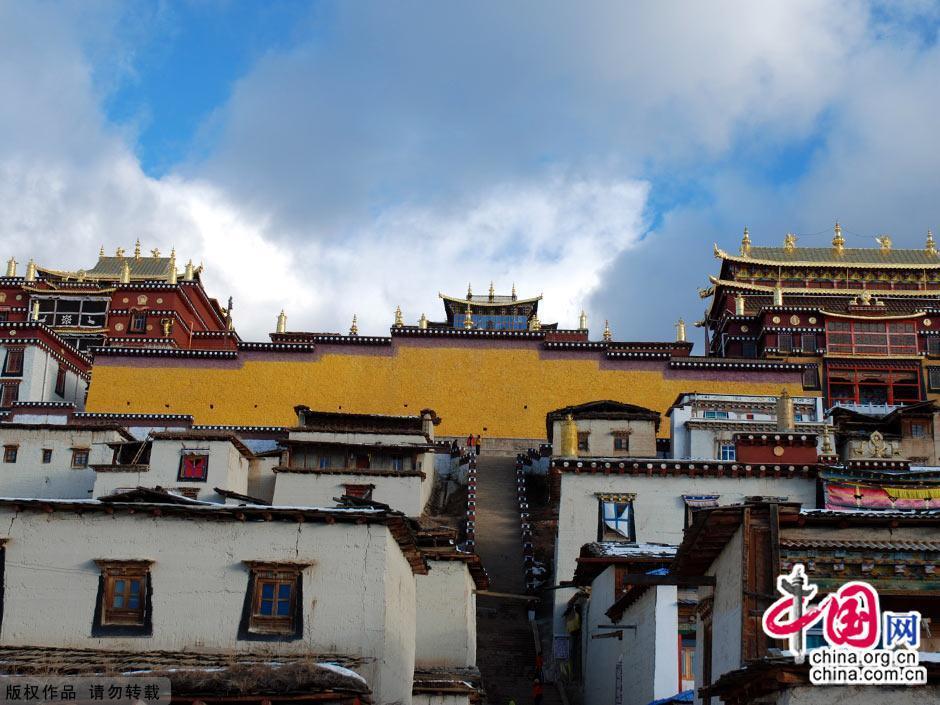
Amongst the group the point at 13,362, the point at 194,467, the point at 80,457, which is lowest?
the point at 194,467

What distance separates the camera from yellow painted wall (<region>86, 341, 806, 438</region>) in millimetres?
55125

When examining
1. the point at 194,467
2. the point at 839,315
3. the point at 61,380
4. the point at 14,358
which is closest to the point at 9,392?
the point at 14,358

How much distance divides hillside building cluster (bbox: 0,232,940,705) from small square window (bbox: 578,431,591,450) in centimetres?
21

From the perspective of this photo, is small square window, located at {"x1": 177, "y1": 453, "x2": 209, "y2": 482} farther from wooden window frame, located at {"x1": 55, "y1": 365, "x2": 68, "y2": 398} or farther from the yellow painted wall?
wooden window frame, located at {"x1": 55, "y1": 365, "x2": 68, "y2": 398}

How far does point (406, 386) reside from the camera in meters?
56.5

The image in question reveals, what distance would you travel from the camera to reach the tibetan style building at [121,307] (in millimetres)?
62531

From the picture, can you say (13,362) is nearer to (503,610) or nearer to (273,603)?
(503,610)

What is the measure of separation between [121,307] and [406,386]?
16.5 m

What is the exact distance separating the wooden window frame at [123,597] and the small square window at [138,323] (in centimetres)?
4357

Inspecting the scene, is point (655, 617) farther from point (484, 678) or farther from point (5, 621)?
point (5, 621)

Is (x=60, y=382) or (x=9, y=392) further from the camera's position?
(x=60, y=382)

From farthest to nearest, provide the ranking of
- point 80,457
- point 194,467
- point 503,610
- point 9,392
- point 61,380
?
1. point 61,380
2. point 9,392
3. point 80,457
4. point 194,467
5. point 503,610

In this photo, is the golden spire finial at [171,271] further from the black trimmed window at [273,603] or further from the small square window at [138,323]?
the black trimmed window at [273,603]

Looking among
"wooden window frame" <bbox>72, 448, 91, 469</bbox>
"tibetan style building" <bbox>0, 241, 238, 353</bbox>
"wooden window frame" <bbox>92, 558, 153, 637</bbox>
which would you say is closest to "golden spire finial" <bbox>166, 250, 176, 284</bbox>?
"tibetan style building" <bbox>0, 241, 238, 353</bbox>
